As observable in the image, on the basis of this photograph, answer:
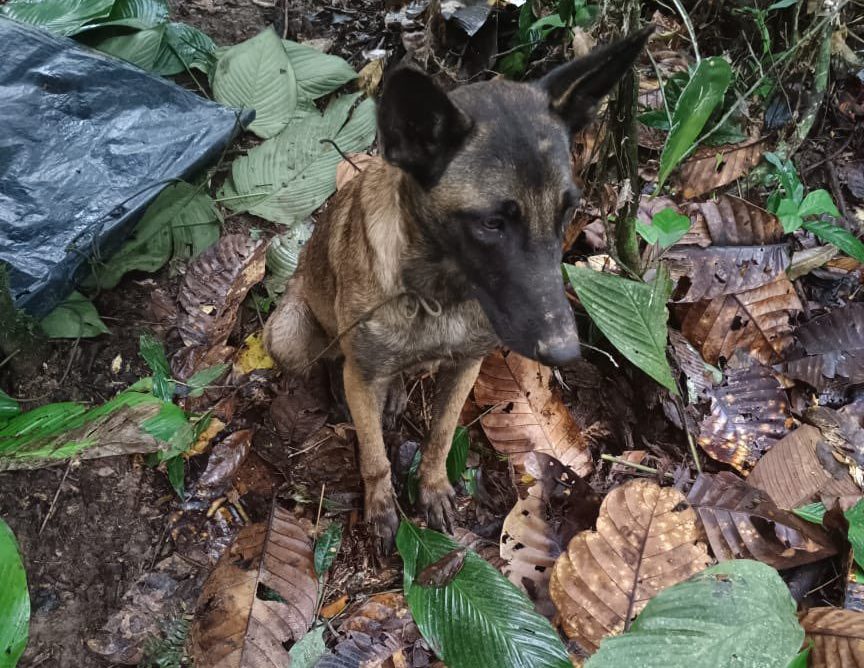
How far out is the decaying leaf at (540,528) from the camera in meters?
3.29

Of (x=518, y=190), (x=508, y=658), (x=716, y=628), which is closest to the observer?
(x=716, y=628)

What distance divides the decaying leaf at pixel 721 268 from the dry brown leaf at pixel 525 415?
931 mm

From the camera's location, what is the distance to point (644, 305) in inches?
120

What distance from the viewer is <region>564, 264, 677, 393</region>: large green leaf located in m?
3.03

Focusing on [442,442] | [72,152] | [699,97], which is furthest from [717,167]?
[72,152]

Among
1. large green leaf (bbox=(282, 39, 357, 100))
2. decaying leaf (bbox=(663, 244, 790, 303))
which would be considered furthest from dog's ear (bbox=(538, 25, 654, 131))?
large green leaf (bbox=(282, 39, 357, 100))

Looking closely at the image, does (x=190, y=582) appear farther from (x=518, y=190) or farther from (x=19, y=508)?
(x=518, y=190)

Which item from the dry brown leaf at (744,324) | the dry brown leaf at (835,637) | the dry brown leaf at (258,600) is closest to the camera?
the dry brown leaf at (835,637)

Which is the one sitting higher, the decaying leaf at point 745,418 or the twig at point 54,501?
the decaying leaf at point 745,418

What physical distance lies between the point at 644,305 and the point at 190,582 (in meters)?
2.48

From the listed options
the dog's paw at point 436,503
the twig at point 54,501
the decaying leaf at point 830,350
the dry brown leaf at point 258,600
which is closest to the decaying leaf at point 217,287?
the twig at point 54,501

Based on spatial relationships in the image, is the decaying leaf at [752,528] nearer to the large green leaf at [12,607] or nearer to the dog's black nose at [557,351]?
the dog's black nose at [557,351]

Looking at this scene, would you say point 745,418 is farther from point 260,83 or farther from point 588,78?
point 260,83

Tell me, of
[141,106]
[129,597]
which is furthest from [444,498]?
[141,106]
